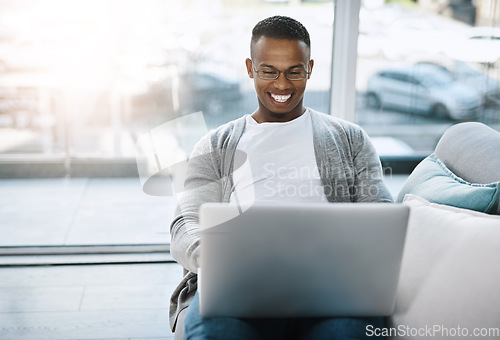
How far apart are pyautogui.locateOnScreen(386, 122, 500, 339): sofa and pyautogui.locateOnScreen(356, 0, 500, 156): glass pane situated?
1067mm

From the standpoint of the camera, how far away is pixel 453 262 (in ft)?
3.83

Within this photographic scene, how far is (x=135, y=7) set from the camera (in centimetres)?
227

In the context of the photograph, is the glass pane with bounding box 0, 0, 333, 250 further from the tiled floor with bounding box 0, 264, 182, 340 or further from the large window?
the tiled floor with bounding box 0, 264, 182, 340

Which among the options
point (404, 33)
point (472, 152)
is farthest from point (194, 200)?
point (404, 33)

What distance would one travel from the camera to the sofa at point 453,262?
111 centimetres

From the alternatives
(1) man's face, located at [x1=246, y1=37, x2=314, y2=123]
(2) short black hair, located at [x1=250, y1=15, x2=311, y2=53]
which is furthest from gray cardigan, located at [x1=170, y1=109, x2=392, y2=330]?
(2) short black hair, located at [x1=250, y1=15, x2=311, y2=53]

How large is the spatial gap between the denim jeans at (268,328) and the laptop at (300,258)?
0.07 m

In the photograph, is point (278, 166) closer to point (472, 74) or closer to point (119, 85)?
point (119, 85)

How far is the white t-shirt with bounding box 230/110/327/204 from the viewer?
152 centimetres

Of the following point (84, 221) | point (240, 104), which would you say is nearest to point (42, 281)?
point (84, 221)

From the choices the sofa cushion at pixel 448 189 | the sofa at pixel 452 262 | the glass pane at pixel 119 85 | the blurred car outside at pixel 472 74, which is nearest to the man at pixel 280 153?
the sofa cushion at pixel 448 189

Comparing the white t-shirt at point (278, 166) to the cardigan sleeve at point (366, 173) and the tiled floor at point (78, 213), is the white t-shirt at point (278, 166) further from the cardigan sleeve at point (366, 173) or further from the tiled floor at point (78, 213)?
the tiled floor at point (78, 213)

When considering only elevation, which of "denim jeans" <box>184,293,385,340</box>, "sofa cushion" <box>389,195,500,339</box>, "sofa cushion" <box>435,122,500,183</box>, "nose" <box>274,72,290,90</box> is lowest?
"denim jeans" <box>184,293,385,340</box>

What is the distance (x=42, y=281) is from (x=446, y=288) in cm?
177
